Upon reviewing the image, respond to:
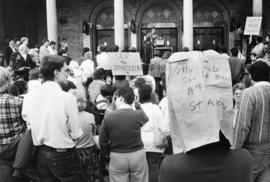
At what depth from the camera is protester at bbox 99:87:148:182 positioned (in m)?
4.87

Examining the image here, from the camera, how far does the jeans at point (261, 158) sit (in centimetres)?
402

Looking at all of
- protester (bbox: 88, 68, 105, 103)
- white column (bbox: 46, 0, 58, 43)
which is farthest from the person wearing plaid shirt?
white column (bbox: 46, 0, 58, 43)

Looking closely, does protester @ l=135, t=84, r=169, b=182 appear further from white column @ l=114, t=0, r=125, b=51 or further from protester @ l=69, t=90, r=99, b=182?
white column @ l=114, t=0, r=125, b=51

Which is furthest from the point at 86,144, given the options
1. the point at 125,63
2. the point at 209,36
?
the point at 209,36

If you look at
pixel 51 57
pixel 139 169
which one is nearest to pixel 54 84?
pixel 51 57

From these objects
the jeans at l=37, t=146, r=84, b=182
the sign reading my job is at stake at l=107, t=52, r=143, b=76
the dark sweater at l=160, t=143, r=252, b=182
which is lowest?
the jeans at l=37, t=146, r=84, b=182

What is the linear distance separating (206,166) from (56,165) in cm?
238

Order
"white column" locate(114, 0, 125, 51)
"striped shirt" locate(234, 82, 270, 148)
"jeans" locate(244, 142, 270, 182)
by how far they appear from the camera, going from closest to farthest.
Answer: "striped shirt" locate(234, 82, 270, 148)
"jeans" locate(244, 142, 270, 182)
"white column" locate(114, 0, 125, 51)

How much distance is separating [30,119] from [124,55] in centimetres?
445

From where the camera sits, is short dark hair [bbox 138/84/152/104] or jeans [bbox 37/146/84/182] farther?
short dark hair [bbox 138/84/152/104]

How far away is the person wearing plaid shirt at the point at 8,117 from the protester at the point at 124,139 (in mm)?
977

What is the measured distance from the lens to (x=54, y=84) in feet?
13.6

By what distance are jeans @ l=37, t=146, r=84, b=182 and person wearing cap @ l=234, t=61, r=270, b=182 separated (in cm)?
164

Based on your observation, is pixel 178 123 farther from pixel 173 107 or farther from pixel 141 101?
pixel 141 101
